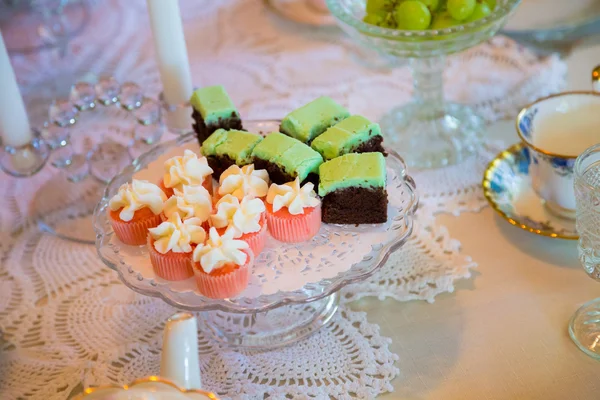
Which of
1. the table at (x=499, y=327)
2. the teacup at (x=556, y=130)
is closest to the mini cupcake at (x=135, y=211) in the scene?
the table at (x=499, y=327)

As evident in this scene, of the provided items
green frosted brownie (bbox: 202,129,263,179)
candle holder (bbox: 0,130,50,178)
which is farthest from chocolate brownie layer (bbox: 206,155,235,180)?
candle holder (bbox: 0,130,50,178)

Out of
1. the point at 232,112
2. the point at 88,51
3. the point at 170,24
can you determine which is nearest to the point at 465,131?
the point at 232,112

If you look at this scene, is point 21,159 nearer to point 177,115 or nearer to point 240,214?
point 177,115

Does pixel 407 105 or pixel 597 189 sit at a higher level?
pixel 597 189

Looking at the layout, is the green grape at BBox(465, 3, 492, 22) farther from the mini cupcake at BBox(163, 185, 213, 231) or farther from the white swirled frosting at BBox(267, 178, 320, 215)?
the mini cupcake at BBox(163, 185, 213, 231)

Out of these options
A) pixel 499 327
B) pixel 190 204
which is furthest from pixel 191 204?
pixel 499 327

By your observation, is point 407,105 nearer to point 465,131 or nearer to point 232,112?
point 465,131
